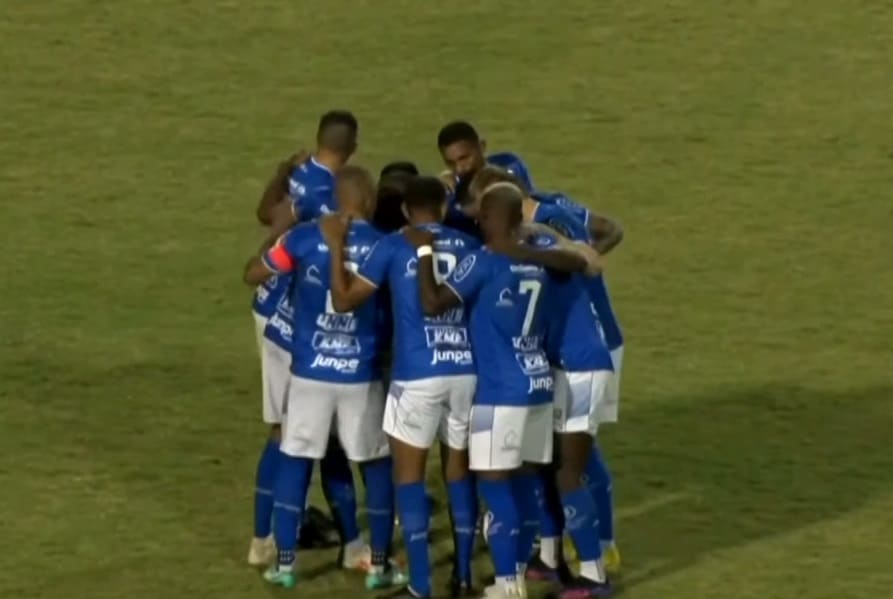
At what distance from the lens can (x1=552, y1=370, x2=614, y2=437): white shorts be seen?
1127 centimetres

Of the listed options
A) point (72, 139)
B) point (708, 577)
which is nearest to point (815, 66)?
point (72, 139)

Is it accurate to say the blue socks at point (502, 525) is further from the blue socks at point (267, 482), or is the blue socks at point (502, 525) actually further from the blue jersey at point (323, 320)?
the blue socks at point (267, 482)

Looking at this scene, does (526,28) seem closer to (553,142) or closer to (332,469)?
(553,142)

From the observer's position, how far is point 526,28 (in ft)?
67.4

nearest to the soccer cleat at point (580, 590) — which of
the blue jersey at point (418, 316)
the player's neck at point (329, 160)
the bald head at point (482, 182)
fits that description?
the blue jersey at point (418, 316)

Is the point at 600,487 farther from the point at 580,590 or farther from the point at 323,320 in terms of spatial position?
the point at 323,320

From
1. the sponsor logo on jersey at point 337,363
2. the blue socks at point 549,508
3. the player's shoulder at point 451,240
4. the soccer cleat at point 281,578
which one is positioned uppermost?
the player's shoulder at point 451,240

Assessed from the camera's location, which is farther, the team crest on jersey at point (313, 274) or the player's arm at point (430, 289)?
the team crest on jersey at point (313, 274)

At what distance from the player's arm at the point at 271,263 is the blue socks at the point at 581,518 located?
1555 millimetres

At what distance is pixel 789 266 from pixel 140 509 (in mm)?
5824

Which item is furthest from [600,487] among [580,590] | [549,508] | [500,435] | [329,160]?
[329,160]

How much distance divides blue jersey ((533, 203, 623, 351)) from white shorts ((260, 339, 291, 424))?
130cm

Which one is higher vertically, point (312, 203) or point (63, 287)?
point (312, 203)

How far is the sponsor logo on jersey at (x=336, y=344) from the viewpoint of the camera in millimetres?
11188
